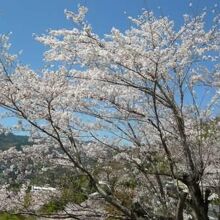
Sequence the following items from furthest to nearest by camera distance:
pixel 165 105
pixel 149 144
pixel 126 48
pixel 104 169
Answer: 1. pixel 104 169
2. pixel 149 144
3. pixel 165 105
4. pixel 126 48

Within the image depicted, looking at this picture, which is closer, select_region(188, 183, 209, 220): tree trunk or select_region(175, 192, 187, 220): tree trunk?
select_region(175, 192, 187, 220): tree trunk

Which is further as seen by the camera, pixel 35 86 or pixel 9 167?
pixel 9 167

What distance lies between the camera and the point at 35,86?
595 cm

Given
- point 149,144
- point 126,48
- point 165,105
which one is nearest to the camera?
point 126,48

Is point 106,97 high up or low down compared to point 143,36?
down

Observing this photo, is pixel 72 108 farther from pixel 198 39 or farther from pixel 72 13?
pixel 198 39

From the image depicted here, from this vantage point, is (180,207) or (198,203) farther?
(198,203)

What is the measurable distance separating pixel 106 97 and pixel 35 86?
1111 millimetres

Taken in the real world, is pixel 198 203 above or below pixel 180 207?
above

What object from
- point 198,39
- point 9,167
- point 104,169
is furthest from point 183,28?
point 9,167

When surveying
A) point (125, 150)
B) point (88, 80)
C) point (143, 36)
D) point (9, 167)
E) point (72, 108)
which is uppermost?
point (143, 36)

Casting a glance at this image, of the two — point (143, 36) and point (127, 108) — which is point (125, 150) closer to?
point (127, 108)

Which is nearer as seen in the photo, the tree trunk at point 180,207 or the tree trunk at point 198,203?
the tree trunk at point 180,207

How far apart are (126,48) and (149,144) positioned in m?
1.71
